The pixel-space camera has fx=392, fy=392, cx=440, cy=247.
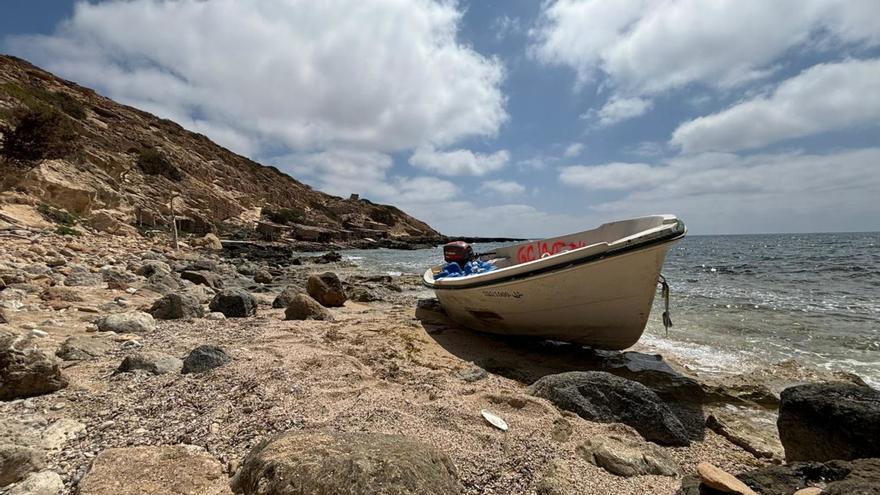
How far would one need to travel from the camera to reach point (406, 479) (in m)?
1.72

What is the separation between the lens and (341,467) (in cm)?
172

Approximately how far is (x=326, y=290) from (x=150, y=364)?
14.2ft

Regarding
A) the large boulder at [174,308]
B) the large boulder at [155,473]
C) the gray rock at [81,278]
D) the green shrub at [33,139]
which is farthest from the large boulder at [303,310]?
the green shrub at [33,139]

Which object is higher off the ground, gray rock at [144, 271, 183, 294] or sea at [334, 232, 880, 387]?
gray rock at [144, 271, 183, 294]

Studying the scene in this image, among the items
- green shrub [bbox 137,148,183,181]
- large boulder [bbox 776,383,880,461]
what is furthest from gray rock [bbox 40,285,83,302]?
green shrub [bbox 137,148,183,181]

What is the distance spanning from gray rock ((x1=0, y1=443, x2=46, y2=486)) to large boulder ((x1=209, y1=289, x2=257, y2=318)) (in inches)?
161

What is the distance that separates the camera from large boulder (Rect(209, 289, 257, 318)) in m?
5.79

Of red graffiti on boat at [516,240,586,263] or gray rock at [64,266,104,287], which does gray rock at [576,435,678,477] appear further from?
gray rock at [64,266,104,287]

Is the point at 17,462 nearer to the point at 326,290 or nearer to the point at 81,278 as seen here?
the point at 326,290

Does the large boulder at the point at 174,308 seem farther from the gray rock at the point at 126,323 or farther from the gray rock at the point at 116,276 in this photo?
the gray rock at the point at 116,276

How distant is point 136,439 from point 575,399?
2928 mm

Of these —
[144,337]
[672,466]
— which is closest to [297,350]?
[144,337]

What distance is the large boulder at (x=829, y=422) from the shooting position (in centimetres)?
228

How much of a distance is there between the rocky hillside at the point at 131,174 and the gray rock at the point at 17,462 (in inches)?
675
